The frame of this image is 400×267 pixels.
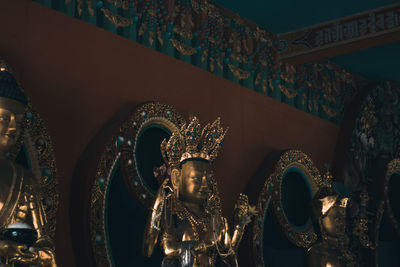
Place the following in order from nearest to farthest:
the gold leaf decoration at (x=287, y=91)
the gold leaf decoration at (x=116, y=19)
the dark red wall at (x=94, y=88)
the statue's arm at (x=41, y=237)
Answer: the statue's arm at (x=41, y=237) < the dark red wall at (x=94, y=88) < the gold leaf decoration at (x=116, y=19) < the gold leaf decoration at (x=287, y=91)

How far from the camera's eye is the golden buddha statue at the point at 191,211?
384cm

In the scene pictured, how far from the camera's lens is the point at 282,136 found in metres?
5.77

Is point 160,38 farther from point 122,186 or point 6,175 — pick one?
point 6,175

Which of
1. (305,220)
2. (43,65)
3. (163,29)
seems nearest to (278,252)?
(305,220)

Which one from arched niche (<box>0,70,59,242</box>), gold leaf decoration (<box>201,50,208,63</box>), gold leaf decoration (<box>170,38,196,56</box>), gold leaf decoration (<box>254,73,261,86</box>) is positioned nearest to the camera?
arched niche (<box>0,70,59,242</box>)

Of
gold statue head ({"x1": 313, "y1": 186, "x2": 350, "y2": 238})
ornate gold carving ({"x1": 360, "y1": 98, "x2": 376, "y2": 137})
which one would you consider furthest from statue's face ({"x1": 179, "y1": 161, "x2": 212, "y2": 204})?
ornate gold carving ({"x1": 360, "y1": 98, "x2": 376, "y2": 137})

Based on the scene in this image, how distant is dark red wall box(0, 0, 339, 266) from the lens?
3.72 m

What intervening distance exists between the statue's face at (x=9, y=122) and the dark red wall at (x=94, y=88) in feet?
1.75

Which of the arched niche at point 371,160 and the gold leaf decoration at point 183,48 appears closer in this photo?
the gold leaf decoration at point 183,48

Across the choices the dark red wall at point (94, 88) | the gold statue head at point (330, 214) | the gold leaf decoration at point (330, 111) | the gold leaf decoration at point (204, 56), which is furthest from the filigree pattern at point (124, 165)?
the gold leaf decoration at point (330, 111)

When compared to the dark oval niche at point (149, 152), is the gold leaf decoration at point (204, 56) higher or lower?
higher

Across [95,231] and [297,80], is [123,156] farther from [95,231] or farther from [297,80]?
[297,80]

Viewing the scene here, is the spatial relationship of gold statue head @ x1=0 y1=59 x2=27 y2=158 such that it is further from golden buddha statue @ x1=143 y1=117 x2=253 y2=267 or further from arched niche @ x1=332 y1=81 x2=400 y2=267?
arched niche @ x1=332 y1=81 x2=400 y2=267

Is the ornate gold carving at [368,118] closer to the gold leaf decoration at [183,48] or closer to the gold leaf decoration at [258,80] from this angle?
the gold leaf decoration at [258,80]
